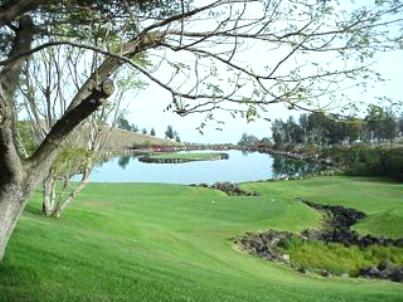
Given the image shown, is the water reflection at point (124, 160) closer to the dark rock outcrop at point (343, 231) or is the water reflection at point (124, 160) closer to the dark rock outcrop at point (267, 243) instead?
the dark rock outcrop at point (343, 231)

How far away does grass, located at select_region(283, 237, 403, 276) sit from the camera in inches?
920

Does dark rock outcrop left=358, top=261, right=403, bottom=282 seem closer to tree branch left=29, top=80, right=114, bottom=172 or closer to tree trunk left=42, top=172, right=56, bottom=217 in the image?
tree trunk left=42, top=172, right=56, bottom=217

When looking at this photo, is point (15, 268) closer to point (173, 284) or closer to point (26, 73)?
point (173, 284)

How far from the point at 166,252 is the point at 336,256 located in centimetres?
872

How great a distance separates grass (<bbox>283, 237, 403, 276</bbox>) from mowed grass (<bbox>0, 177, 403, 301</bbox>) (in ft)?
6.90

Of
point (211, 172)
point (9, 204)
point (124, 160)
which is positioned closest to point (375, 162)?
point (211, 172)

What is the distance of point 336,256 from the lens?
25000 mm

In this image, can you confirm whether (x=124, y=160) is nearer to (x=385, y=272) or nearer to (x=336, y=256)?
(x=336, y=256)

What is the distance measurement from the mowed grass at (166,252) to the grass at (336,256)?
2.10 metres

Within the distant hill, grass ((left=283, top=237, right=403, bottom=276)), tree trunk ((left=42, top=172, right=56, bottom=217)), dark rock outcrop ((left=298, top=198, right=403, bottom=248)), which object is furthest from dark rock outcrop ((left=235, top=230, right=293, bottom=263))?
the distant hill

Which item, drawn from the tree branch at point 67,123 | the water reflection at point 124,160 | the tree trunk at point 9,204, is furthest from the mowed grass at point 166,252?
the water reflection at point 124,160

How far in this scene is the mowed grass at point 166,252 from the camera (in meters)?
9.78

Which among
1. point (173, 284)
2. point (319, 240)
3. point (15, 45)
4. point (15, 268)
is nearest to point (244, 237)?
point (319, 240)

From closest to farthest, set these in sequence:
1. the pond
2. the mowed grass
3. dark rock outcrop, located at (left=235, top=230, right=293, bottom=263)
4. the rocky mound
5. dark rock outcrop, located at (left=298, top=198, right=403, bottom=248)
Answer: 1. the mowed grass
2. the rocky mound
3. dark rock outcrop, located at (left=235, top=230, right=293, bottom=263)
4. dark rock outcrop, located at (left=298, top=198, right=403, bottom=248)
5. the pond
